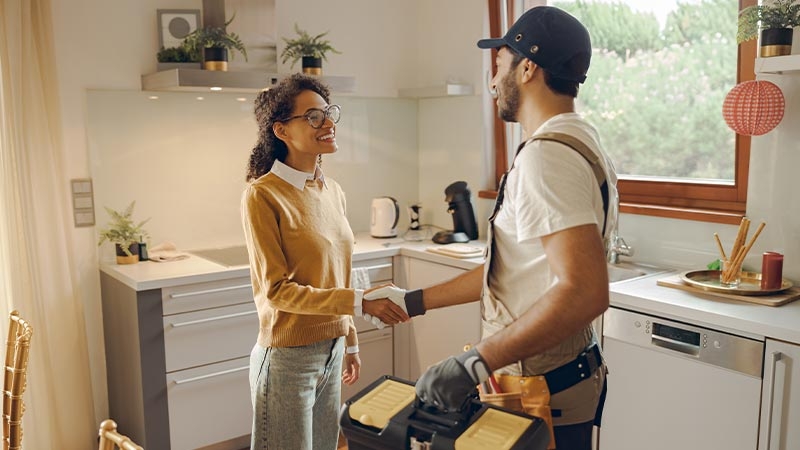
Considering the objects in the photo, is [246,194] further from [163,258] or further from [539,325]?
[163,258]

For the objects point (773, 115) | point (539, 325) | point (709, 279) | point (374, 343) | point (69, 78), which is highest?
point (69, 78)


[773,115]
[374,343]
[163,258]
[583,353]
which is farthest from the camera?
[374,343]

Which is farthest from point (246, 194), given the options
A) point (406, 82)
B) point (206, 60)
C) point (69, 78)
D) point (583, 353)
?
point (406, 82)

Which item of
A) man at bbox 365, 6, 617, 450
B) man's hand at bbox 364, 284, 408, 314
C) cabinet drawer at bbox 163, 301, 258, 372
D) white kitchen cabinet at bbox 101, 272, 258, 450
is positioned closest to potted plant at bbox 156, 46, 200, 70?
white kitchen cabinet at bbox 101, 272, 258, 450

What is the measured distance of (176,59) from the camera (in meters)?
3.12

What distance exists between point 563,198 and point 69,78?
242 cm

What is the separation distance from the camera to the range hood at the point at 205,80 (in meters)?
2.86

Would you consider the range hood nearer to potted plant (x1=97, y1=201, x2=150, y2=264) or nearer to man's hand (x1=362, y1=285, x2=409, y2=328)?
potted plant (x1=97, y1=201, x2=150, y2=264)

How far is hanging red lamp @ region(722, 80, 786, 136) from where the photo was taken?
2381 millimetres

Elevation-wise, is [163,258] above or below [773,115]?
below

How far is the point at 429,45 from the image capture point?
3.90 m

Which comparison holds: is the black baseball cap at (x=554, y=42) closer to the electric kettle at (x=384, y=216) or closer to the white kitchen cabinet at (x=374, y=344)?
the white kitchen cabinet at (x=374, y=344)

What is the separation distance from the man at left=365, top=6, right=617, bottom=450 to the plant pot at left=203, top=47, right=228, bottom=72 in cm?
169

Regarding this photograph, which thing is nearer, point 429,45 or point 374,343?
point 374,343
